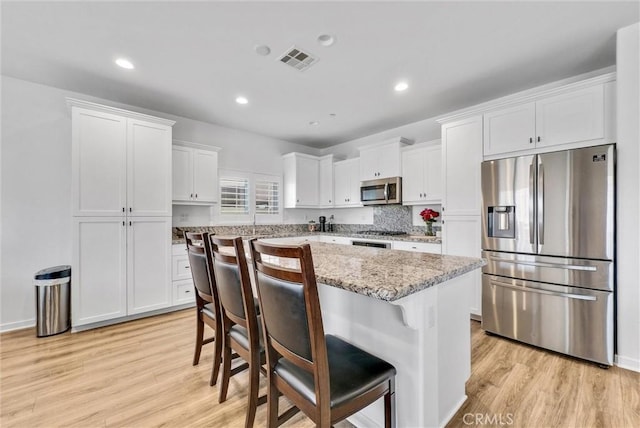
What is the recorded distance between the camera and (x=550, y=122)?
2621 mm

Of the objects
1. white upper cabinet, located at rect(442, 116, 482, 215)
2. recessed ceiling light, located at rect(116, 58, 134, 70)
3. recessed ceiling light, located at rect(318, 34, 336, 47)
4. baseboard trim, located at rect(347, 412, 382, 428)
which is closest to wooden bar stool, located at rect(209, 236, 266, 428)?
baseboard trim, located at rect(347, 412, 382, 428)

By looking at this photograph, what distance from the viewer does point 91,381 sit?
2029 millimetres

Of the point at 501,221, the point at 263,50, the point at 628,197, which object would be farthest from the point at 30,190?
the point at 628,197

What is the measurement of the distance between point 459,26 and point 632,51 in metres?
1.38

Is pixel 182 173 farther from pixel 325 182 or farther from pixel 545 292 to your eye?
pixel 545 292

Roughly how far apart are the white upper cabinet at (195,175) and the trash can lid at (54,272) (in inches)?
52.5

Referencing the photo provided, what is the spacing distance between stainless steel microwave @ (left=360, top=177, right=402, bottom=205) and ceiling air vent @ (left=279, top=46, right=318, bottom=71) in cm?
222

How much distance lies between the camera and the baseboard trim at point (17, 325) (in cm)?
288

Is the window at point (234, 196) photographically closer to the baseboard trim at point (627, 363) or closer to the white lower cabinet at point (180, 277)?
the white lower cabinet at point (180, 277)

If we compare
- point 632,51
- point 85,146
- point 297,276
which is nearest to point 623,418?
point 297,276

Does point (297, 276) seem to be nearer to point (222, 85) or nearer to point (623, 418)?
point (623, 418)

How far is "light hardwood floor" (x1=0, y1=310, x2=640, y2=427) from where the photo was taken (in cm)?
164

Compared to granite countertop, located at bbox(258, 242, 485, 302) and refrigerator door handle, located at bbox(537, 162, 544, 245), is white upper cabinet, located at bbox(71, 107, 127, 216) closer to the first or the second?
granite countertop, located at bbox(258, 242, 485, 302)

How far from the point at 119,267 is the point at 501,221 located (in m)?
4.15
